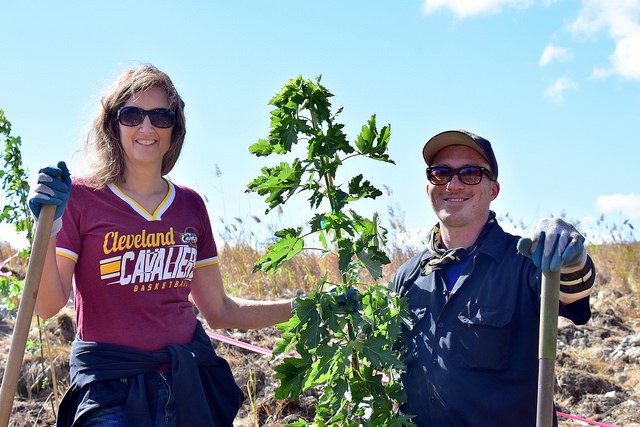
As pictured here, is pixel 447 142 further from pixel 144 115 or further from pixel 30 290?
pixel 30 290

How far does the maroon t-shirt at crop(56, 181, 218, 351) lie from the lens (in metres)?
2.66

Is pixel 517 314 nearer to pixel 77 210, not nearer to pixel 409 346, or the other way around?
pixel 409 346

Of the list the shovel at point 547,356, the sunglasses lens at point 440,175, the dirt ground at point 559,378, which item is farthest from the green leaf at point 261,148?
the dirt ground at point 559,378

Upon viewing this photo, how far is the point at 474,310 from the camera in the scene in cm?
281

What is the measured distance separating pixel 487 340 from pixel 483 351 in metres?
0.04

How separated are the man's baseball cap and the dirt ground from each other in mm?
1975

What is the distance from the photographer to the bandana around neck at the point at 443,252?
302cm

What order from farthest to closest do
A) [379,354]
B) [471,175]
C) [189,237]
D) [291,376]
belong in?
1. [471,175]
2. [189,237]
3. [291,376]
4. [379,354]

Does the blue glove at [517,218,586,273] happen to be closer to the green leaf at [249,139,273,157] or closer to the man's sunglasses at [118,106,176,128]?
the green leaf at [249,139,273,157]

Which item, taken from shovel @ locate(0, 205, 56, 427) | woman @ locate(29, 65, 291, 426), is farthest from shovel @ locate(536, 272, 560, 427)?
shovel @ locate(0, 205, 56, 427)

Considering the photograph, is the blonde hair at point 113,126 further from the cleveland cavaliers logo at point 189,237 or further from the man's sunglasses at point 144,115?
the cleveland cavaliers logo at point 189,237

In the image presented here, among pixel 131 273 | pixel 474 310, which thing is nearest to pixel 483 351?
pixel 474 310

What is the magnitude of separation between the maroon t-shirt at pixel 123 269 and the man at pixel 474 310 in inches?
38.5

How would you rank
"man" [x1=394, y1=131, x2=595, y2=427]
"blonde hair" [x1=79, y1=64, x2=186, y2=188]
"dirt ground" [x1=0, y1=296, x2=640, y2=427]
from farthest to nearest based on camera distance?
"dirt ground" [x1=0, y1=296, x2=640, y2=427] < "blonde hair" [x1=79, y1=64, x2=186, y2=188] < "man" [x1=394, y1=131, x2=595, y2=427]
